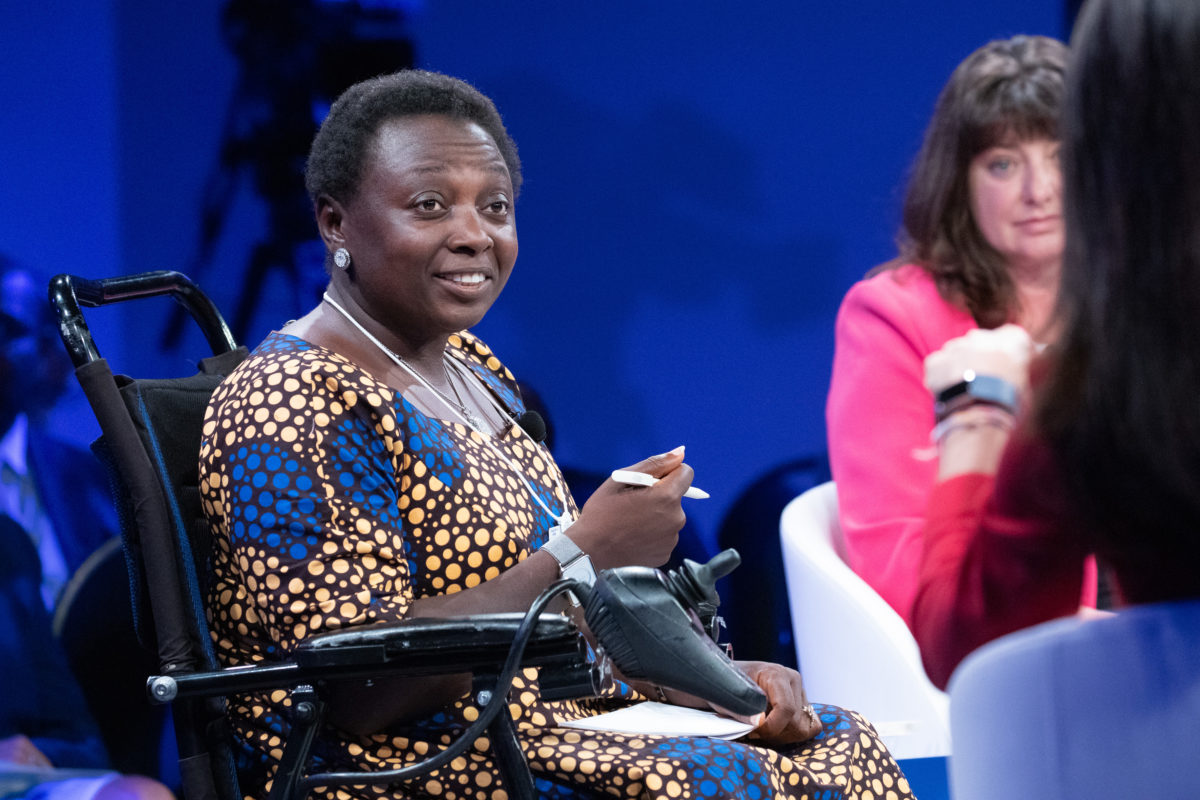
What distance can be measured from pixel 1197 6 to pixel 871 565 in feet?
5.79

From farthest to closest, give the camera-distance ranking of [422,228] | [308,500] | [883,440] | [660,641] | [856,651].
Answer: [883,440]
[856,651]
[422,228]
[308,500]
[660,641]

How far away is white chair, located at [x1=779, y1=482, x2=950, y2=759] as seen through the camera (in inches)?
86.8

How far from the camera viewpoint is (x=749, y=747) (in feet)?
5.03

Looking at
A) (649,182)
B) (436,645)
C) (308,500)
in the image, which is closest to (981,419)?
(436,645)

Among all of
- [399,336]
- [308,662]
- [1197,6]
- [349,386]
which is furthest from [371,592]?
[1197,6]

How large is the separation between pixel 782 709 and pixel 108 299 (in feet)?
→ 3.61

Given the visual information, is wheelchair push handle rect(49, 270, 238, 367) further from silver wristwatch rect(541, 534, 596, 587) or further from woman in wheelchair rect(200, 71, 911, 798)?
silver wristwatch rect(541, 534, 596, 587)

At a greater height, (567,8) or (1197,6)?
(567,8)

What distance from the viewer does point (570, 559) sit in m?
1.56

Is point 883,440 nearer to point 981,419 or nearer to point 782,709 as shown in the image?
point 782,709

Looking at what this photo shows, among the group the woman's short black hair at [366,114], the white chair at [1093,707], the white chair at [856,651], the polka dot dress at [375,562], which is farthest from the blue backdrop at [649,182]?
the white chair at [1093,707]

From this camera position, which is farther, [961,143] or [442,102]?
[961,143]

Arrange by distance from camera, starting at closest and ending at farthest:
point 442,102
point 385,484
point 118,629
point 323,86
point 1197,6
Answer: point 1197,6, point 385,484, point 442,102, point 118,629, point 323,86

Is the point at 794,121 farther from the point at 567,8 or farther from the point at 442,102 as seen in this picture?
the point at 442,102
